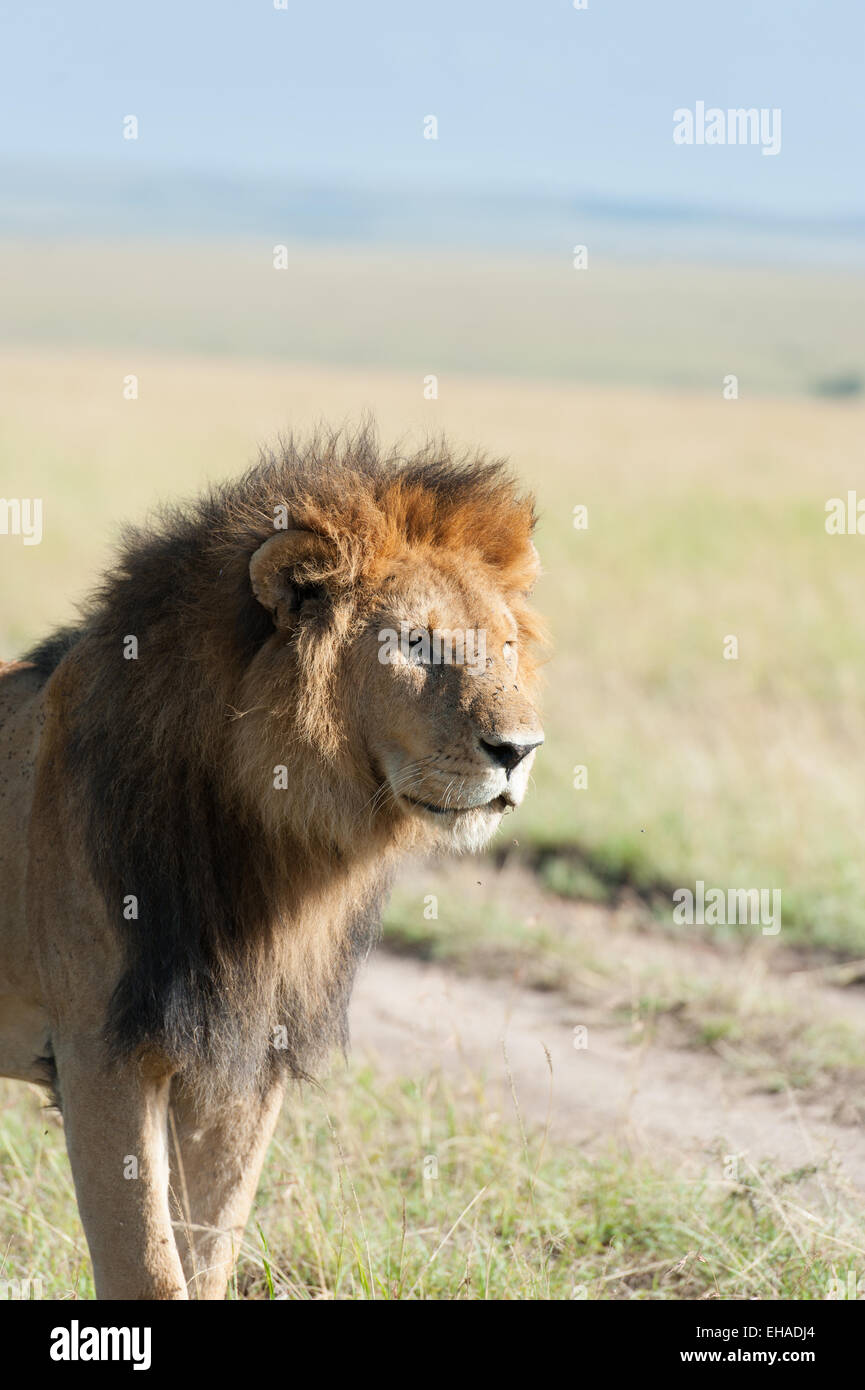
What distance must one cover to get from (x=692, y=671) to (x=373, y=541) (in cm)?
1163

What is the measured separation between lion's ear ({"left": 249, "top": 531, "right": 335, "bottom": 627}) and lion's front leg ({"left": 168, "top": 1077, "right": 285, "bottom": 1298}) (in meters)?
1.45

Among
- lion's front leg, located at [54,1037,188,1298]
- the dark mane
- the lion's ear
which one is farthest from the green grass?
lion's front leg, located at [54,1037,188,1298]

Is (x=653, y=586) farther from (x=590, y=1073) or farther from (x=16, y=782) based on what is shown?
(x=16, y=782)

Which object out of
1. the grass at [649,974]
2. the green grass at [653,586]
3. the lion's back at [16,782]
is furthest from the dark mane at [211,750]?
the grass at [649,974]

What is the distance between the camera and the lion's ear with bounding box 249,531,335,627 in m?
3.82

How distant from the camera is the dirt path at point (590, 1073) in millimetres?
5992

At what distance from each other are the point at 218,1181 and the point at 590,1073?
282 cm

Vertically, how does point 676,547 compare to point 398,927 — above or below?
above

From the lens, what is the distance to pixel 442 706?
3764 millimetres

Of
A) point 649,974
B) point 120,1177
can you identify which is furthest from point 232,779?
point 649,974

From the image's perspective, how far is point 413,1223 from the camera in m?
5.29

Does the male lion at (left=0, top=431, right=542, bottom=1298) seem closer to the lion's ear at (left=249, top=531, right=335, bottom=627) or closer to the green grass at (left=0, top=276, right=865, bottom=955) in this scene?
the lion's ear at (left=249, top=531, right=335, bottom=627)
